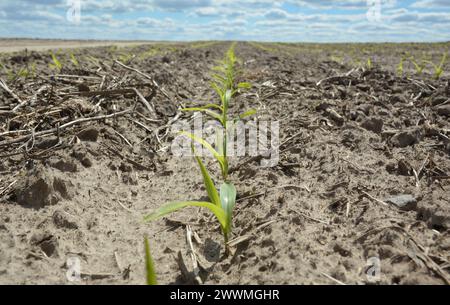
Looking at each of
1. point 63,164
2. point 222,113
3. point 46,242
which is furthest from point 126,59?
point 46,242

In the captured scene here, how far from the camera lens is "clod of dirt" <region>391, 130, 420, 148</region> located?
2.60m

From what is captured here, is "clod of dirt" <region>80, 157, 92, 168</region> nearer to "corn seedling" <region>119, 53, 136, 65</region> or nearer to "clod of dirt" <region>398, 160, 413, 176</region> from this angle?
"clod of dirt" <region>398, 160, 413, 176</region>

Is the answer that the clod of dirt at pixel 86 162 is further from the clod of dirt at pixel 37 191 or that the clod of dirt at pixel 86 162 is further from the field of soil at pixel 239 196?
the clod of dirt at pixel 37 191

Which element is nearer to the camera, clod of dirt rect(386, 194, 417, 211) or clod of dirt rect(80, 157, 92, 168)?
clod of dirt rect(386, 194, 417, 211)

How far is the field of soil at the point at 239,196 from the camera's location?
143 centimetres

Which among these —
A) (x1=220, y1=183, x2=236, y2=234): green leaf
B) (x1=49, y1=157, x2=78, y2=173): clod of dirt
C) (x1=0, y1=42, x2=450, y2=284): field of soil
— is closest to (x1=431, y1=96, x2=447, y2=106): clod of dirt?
(x1=0, y1=42, x2=450, y2=284): field of soil

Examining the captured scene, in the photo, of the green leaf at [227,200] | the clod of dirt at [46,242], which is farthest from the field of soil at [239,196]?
the green leaf at [227,200]

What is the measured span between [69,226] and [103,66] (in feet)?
Answer: 11.3

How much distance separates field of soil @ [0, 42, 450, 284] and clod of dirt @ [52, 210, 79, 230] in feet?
0.04

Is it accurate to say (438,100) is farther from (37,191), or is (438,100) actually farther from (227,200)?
(37,191)

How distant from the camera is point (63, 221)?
1812 millimetres

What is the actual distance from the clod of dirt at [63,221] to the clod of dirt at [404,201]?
158 centimetres

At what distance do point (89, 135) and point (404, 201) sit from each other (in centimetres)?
215
